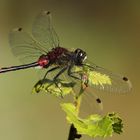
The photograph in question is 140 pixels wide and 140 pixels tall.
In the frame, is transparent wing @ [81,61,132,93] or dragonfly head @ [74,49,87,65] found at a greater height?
dragonfly head @ [74,49,87,65]

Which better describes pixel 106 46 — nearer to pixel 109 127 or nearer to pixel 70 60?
pixel 70 60

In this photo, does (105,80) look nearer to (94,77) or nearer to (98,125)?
(94,77)

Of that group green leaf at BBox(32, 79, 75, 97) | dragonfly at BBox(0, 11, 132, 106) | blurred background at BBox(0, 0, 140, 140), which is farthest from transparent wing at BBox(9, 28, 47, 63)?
blurred background at BBox(0, 0, 140, 140)

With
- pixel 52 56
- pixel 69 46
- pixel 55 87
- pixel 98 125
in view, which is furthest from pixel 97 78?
pixel 69 46

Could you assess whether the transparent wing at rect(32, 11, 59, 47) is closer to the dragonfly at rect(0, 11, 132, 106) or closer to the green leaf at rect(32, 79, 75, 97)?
the dragonfly at rect(0, 11, 132, 106)

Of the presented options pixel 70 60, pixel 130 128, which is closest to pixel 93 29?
pixel 130 128

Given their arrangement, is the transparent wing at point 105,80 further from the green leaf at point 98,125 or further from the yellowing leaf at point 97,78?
the green leaf at point 98,125

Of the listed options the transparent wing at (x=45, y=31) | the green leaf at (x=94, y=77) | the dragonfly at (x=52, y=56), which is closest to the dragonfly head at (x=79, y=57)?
the dragonfly at (x=52, y=56)
